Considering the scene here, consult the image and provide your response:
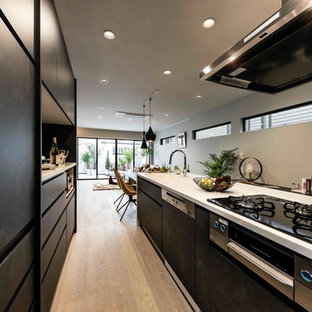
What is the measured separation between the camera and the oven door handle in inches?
28.3

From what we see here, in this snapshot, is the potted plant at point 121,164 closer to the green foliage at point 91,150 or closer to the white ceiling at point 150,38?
the green foliage at point 91,150

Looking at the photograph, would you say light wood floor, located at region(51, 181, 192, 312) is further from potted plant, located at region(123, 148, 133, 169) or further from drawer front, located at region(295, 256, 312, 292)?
potted plant, located at region(123, 148, 133, 169)

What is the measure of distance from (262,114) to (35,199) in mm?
4436

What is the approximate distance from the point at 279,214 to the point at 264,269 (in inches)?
13.1

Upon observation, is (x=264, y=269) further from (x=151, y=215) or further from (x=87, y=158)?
(x=87, y=158)

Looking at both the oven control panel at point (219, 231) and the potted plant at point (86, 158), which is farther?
A: the potted plant at point (86, 158)

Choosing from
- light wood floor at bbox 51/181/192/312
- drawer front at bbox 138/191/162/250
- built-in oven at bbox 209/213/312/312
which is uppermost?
built-in oven at bbox 209/213/312/312

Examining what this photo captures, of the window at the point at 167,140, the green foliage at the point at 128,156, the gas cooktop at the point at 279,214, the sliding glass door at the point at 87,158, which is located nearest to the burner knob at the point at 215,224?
the gas cooktop at the point at 279,214

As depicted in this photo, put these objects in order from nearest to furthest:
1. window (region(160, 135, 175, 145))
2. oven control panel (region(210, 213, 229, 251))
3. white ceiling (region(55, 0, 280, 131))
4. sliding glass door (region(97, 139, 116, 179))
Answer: oven control panel (region(210, 213, 229, 251))
white ceiling (region(55, 0, 280, 131))
window (region(160, 135, 175, 145))
sliding glass door (region(97, 139, 116, 179))

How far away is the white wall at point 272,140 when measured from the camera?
327 cm

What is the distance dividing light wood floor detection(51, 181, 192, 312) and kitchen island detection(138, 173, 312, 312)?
6.2 inches

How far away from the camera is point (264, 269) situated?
804mm

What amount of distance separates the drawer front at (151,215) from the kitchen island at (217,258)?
0.13 ft

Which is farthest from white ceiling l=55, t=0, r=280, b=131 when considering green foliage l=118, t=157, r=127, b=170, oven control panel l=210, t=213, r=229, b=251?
green foliage l=118, t=157, r=127, b=170
